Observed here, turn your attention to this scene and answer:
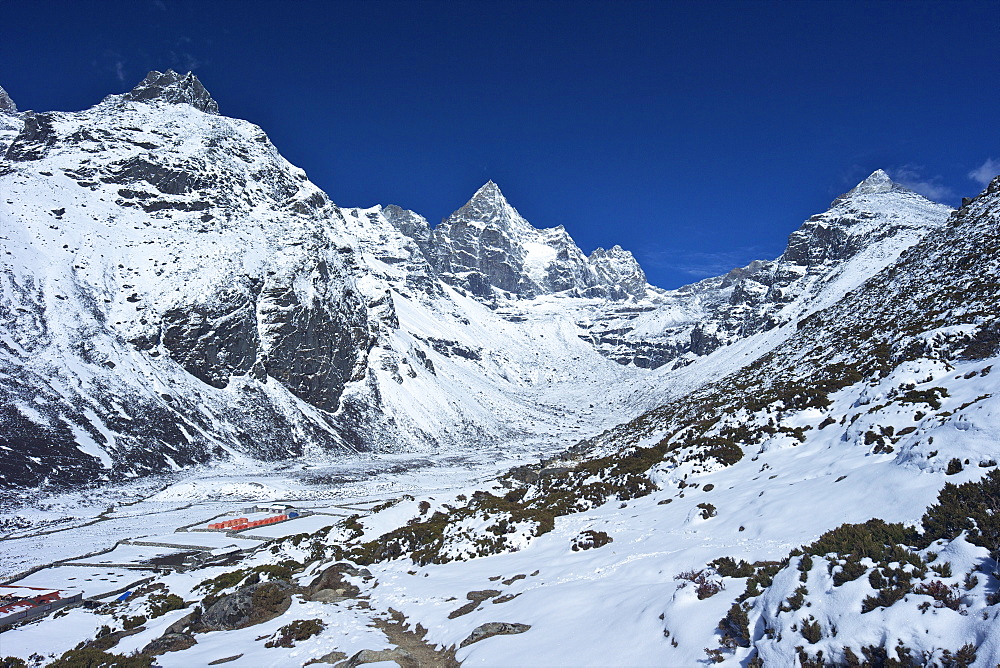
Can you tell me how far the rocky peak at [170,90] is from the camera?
629 ft

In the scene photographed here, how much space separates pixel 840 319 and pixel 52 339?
117259mm

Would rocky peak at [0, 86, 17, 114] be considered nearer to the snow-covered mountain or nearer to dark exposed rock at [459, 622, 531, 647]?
the snow-covered mountain

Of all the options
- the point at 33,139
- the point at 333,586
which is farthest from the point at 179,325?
the point at 333,586

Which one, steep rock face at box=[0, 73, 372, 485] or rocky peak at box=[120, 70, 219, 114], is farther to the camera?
rocky peak at box=[120, 70, 219, 114]

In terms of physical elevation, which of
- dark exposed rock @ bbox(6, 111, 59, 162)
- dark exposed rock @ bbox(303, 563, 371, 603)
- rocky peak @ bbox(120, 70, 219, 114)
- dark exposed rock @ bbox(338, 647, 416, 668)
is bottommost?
dark exposed rock @ bbox(303, 563, 371, 603)

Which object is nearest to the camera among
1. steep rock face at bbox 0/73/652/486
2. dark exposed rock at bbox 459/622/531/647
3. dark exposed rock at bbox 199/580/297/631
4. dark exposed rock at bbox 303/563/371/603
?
dark exposed rock at bbox 459/622/531/647

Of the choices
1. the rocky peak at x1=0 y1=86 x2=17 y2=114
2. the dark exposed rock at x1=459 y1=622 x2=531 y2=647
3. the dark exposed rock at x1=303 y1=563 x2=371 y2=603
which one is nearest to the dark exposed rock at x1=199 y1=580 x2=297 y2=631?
the dark exposed rock at x1=303 y1=563 x2=371 y2=603

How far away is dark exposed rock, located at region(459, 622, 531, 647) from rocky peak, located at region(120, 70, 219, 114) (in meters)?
234

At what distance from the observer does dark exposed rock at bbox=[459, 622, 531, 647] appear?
11.9 metres

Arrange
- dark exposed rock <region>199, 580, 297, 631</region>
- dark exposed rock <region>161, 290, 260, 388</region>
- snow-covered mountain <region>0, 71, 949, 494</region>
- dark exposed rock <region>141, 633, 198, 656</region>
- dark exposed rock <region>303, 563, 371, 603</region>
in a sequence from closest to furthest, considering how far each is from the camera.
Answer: dark exposed rock <region>141, 633, 198, 656</region> < dark exposed rock <region>199, 580, 297, 631</region> < dark exposed rock <region>303, 563, 371, 603</region> < snow-covered mountain <region>0, 71, 949, 494</region> < dark exposed rock <region>161, 290, 260, 388</region>

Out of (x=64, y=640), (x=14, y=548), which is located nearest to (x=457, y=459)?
(x=14, y=548)

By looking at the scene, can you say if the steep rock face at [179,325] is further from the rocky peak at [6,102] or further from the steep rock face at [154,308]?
the rocky peak at [6,102]

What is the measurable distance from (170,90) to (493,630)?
245 metres

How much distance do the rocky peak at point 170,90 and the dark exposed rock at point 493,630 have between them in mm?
234349
